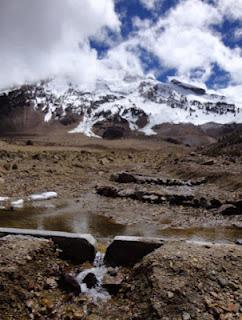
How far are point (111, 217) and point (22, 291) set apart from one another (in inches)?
529

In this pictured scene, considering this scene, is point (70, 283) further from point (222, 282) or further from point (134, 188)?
point (134, 188)

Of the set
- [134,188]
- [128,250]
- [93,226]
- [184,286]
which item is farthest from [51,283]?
[134,188]

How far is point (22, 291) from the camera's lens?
10.7 metres

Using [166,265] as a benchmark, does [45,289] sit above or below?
below

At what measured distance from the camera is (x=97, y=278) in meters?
12.4

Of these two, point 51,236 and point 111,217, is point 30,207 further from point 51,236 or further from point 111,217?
point 51,236

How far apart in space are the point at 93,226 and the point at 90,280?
9.80 m

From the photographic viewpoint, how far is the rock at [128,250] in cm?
1355

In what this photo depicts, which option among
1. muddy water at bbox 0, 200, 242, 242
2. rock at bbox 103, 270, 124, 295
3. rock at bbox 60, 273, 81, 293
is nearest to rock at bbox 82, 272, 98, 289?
rock at bbox 103, 270, 124, 295

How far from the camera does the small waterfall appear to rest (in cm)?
1145

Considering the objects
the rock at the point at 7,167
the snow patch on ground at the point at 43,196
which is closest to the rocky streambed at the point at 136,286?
the snow patch on ground at the point at 43,196

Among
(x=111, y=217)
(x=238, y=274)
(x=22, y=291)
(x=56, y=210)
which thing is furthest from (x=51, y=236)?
(x=56, y=210)

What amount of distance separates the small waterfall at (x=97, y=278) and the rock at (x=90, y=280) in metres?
0.06

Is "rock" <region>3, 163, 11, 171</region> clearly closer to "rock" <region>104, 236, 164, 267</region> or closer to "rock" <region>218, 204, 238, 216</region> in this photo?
"rock" <region>218, 204, 238, 216</region>
